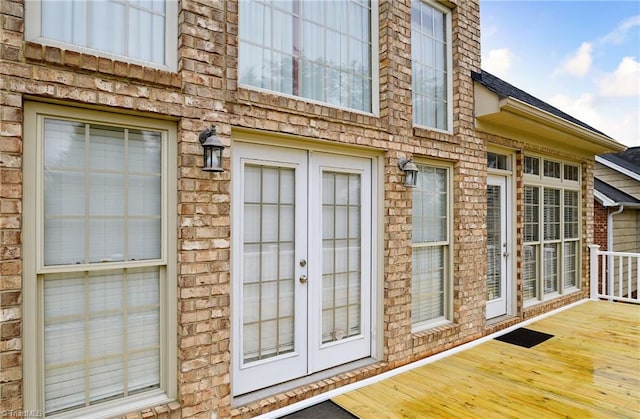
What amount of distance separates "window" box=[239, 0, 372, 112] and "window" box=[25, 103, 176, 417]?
0.96 m

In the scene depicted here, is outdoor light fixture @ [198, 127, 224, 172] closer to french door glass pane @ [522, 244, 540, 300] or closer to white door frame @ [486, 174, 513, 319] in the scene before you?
white door frame @ [486, 174, 513, 319]

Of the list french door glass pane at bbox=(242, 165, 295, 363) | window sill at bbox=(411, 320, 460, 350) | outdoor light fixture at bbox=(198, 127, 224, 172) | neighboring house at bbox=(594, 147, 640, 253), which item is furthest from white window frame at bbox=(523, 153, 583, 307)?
outdoor light fixture at bbox=(198, 127, 224, 172)

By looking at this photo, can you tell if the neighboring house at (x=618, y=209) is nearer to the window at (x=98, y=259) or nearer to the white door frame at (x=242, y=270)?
the white door frame at (x=242, y=270)

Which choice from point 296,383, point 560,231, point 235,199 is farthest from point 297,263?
point 560,231

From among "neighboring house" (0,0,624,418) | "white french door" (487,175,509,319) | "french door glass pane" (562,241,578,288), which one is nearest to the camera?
"neighboring house" (0,0,624,418)

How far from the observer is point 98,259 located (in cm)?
222

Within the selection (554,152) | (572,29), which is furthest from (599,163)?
(554,152)

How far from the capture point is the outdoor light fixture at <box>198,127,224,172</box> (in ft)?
7.80

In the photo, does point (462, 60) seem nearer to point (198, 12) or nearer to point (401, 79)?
point (401, 79)

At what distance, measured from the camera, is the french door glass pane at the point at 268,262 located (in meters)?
2.85

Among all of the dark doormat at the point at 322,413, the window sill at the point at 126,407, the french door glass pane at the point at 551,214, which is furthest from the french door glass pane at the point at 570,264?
the window sill at the point at 126,407

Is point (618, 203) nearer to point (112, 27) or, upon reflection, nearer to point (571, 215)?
point (571, 215)

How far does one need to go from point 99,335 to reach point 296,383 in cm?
151

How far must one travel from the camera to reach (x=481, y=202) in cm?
449
